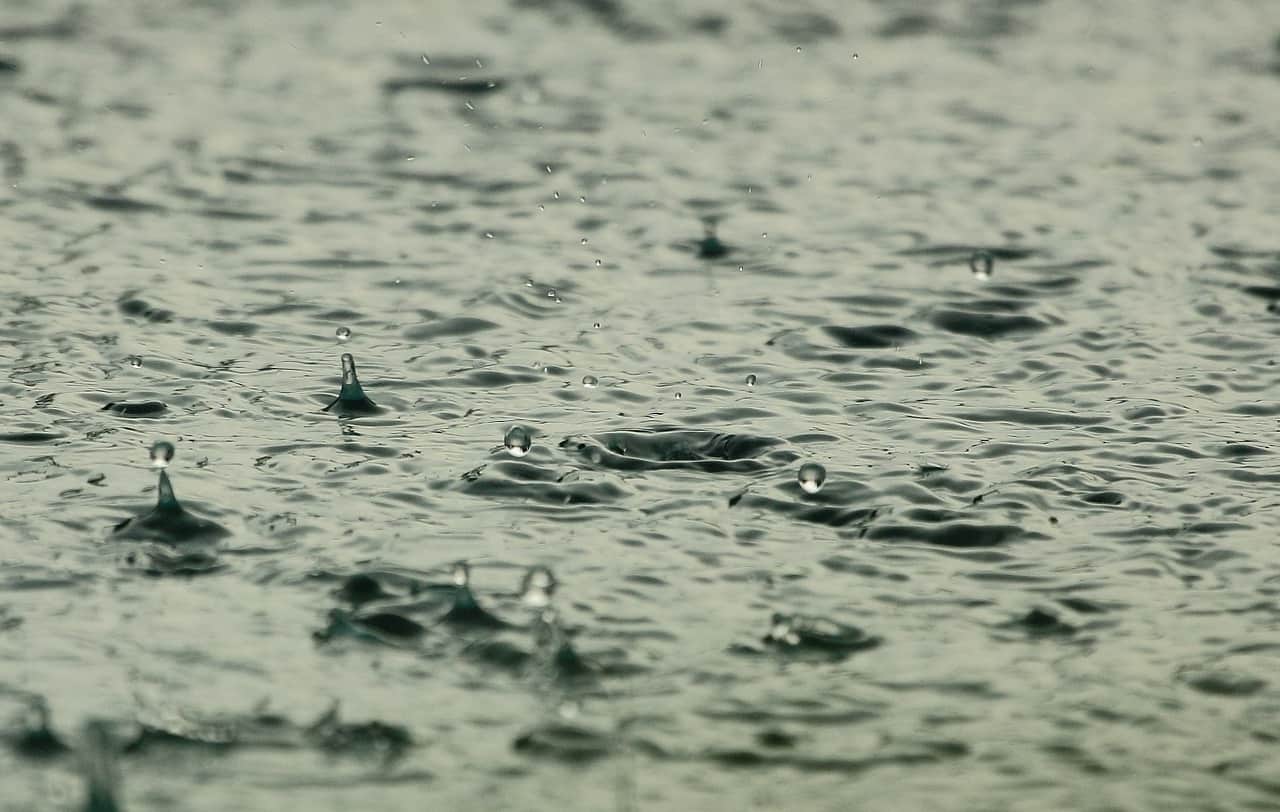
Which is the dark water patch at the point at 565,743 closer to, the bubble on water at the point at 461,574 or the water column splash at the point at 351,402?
the bubble on water at the point at 461,574

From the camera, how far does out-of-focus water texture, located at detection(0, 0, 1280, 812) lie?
4.91 m

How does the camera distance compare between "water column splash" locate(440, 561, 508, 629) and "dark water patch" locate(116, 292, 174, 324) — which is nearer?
"water column splash" locate(440, 561, 508, 629)

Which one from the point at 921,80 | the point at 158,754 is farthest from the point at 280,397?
the point at 921,80

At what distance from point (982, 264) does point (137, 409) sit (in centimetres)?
408

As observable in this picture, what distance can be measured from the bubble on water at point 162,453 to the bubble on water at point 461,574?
1.25m

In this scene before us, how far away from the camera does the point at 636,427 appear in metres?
7.06

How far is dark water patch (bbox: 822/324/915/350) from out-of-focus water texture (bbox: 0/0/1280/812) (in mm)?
43

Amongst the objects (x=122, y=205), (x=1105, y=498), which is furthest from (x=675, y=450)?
(x=122, y=205)

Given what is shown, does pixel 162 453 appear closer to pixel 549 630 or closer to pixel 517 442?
pixel 517 442

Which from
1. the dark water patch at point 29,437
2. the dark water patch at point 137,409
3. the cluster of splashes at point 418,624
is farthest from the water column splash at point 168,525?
the dark water patch at point 137,409

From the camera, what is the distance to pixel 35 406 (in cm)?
715

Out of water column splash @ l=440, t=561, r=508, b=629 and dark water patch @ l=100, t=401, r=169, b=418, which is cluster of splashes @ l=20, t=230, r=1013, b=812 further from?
dark water patch @ l=100, t=401, r=169, b=418

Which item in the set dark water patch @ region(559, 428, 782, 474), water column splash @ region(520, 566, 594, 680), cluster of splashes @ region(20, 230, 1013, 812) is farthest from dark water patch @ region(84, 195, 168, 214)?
water column splash @ region(520, 566, 594, 680)

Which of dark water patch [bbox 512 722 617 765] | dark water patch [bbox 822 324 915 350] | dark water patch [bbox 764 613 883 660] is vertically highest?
dark water patch [bbox 822 324 915 350]
